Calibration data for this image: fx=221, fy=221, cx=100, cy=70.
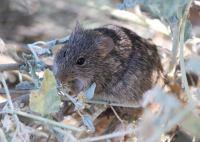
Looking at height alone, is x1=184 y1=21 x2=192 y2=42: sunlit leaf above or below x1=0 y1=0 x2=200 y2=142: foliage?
above

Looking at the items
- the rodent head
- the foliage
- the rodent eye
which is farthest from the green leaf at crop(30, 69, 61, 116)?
the rodent eye

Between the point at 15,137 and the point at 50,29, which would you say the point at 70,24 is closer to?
the point at 50,29

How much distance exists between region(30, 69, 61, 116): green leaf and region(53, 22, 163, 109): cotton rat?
692 millimetres

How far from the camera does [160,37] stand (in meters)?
4.24

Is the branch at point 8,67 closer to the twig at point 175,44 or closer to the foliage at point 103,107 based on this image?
the foliage at point 103,107

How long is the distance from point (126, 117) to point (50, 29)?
2949 millimetres

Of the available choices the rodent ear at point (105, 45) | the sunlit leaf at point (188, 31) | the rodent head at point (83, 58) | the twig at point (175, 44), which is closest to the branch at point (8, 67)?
the rodent head at point (83, 58)

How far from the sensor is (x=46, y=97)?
1.73 meters

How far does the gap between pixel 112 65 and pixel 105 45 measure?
253mm

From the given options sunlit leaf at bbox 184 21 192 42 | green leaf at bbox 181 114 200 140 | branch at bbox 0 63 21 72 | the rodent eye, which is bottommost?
branch at bbox 0 63 21 72

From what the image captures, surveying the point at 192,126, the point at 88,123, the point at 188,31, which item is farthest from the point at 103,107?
the point at 192,126

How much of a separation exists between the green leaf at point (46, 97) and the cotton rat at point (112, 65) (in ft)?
2.27

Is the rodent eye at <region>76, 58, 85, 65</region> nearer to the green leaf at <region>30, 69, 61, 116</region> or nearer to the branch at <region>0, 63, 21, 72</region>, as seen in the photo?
the branch at <region>0, 63, 21, 72</region>

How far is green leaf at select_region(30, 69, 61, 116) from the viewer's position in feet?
5.59
